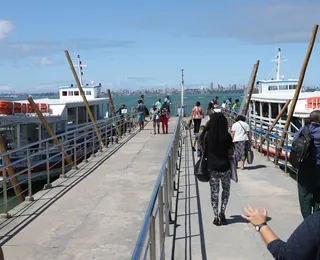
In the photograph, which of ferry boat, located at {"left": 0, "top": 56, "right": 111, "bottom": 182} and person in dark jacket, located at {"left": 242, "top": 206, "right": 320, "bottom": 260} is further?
ferry boat, located at {"left": 0, "top": 56, "right": 111, "bottom": 182}

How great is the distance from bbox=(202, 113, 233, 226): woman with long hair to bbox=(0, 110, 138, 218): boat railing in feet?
11.0

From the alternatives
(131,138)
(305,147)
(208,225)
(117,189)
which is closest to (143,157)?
(117,189)

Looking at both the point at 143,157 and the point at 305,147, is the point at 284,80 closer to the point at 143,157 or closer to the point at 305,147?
the point at 143,157

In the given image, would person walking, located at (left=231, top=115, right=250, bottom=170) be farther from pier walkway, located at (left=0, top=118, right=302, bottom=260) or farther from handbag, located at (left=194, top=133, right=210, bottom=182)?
handbag, located at (left=194, top=133, right=210, bottom=182)

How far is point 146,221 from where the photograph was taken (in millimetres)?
3146

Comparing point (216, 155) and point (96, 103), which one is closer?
point (216, 155)

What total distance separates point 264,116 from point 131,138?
1049cm

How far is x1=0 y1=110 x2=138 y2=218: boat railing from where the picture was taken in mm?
7946

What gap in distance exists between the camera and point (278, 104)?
2334cm

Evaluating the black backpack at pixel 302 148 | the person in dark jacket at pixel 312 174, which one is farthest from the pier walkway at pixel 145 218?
the black backpack at pixel 302 148

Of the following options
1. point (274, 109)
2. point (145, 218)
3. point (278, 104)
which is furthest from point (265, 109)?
point (145, 218)

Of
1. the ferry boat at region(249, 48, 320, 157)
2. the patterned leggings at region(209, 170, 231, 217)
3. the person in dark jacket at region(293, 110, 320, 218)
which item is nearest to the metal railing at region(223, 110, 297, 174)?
the ferry boat at region(249, 48, 320, 157)

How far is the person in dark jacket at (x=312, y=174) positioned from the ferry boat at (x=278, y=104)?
4.87 metres

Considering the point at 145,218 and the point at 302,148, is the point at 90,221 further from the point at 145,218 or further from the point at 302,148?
the point at 145,218
